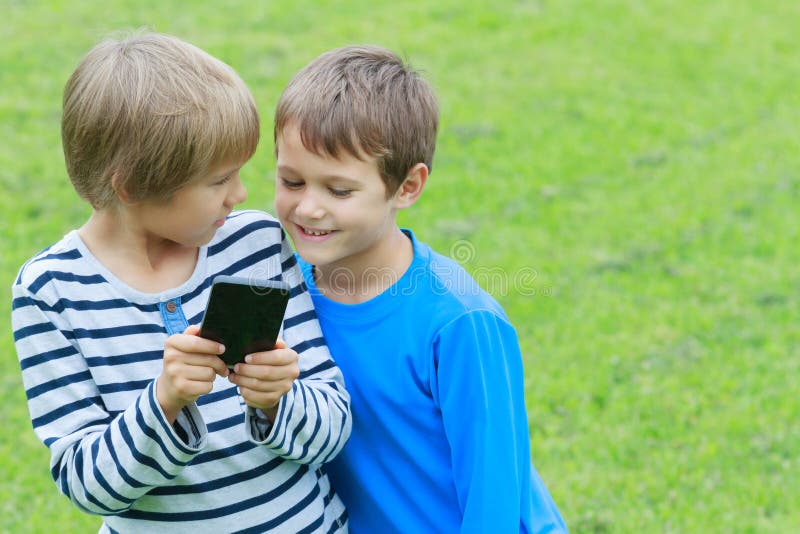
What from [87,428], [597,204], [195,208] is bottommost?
[597,204]

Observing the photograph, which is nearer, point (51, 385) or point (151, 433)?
point (151, 433)

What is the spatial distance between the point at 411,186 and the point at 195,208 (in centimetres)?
62

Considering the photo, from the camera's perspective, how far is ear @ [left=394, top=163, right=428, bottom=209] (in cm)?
241

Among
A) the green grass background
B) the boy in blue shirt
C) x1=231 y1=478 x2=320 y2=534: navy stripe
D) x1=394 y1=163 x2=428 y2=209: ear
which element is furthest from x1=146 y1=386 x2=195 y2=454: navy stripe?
the green grass background

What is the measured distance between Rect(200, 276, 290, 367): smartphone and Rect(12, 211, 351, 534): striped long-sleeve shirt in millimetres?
168

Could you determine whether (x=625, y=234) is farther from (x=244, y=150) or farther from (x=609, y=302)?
(x=244, y=150)

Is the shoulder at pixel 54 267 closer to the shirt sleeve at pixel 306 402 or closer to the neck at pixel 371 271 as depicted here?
the shirt sleeve at pixel 306 402

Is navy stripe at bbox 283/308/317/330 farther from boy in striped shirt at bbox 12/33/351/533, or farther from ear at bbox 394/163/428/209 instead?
ear at bbox 394/163/428/209

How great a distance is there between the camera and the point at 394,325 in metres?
2.28

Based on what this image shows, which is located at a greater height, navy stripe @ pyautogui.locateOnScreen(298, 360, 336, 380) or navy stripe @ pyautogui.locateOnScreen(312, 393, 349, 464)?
navy stripe @ pyautogui.locateOnScreen(298, 360, 336, 380)

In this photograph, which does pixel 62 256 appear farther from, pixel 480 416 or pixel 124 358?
pixel 480 416

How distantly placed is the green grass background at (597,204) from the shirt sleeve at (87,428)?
1.00 meters

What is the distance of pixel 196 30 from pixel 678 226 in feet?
14.4

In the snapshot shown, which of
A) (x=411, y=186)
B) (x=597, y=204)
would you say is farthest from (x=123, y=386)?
(x=597, y=204)
